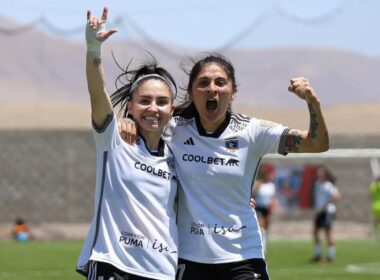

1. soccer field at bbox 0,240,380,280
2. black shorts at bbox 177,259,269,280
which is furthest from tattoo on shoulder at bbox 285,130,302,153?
soccer field at bbox 0,240,380,280

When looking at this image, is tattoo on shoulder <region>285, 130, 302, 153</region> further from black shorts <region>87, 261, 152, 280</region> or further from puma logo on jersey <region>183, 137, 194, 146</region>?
black shorts <region>87, 261, 152, 280</region>

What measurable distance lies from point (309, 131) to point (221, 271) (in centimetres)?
108

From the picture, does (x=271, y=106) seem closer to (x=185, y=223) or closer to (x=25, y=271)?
(x=25, y=271)

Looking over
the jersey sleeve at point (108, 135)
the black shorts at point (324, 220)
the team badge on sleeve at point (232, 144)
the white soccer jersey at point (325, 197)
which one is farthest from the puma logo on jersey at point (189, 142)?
the white soccer jersey at point (325, 197)

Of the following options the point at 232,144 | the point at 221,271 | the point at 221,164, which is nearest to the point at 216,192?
the point at 221,164

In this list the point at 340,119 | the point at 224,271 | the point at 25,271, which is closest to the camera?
the point at 224,271

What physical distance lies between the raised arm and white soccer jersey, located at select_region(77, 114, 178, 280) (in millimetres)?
77

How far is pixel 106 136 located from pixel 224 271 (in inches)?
47.7

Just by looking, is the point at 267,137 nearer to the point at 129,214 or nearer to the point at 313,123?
the point at 313,123

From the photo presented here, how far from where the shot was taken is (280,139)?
→ 8141 millimetres

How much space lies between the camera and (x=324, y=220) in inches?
968

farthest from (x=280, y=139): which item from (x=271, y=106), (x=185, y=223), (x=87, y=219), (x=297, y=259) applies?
(x=271, y=106)

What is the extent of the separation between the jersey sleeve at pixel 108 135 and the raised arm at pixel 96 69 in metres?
0.03

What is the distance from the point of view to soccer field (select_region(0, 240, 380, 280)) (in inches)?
786
